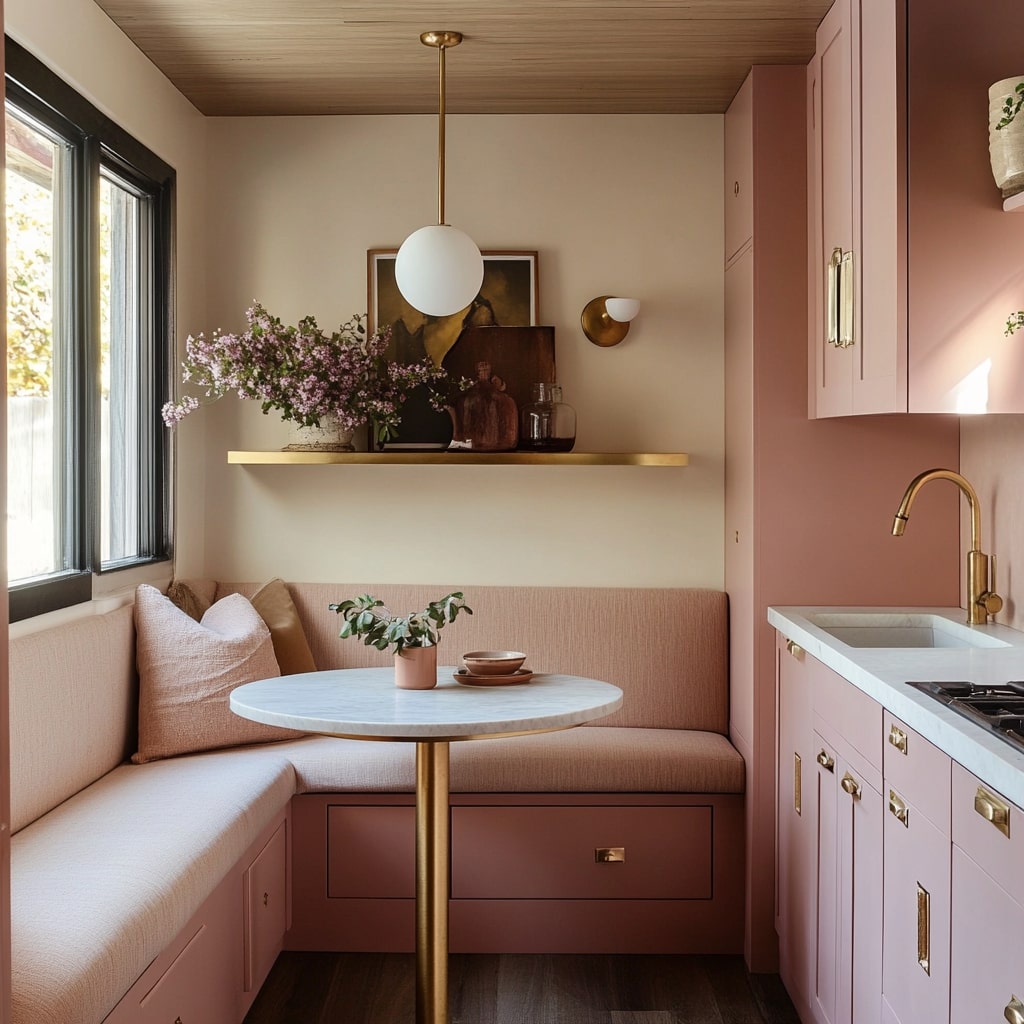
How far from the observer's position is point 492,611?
11.5 feet

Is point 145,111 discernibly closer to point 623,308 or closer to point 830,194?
point 623,308

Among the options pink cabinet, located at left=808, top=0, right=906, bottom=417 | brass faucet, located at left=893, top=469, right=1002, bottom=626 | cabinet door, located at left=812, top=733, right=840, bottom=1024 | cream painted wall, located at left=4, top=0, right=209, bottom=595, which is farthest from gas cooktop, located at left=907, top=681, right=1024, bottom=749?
cream painted wall, located at left=4, top=0, right=209, bottom=595

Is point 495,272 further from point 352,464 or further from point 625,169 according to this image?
point 352,464

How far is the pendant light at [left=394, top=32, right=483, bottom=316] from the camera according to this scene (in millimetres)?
2955

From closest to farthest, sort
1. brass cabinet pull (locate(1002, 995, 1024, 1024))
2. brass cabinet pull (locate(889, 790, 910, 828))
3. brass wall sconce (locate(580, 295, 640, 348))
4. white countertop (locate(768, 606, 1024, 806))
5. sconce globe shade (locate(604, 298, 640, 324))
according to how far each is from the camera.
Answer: brass cabinet pull (locate(1002, 995, 1024, 1024))
white countertop (locate(768, 606, 1024, 806))
brass cabinet pull (locate(889, 790, 910, 828))
sconce globe shade (locate(604, 298, 640, 324))
brass wall sconce (locate(580, 295, 640, 348))

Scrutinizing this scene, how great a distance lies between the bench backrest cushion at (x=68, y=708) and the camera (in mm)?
2355

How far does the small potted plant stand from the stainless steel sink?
101 cm

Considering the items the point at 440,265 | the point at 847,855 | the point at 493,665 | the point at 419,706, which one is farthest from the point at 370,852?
the point at 440,265

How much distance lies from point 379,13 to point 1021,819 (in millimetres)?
2363

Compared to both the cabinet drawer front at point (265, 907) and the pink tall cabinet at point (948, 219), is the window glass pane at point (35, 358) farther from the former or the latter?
the pink tall cabinet at point (948, 219)

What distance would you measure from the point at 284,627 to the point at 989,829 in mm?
2286

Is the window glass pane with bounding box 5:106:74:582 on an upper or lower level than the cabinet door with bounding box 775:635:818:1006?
upper

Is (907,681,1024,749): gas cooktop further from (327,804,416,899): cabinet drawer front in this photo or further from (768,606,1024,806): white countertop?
(327,804,416,899): cabinet drawer front

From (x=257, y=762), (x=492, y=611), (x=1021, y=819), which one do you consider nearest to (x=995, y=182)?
(x=1021, y=819)
